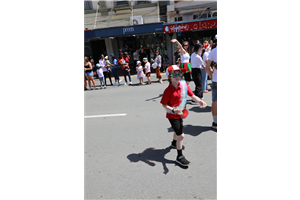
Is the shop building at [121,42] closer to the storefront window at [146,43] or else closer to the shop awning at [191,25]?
the storefront window at [146,43]

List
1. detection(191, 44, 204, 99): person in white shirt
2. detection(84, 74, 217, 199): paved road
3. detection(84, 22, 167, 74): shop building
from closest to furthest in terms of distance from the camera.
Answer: detection(84, 74, 217, 199): paved road, detection(191, 44, 204, 99): person in white shirt, detection(84, 22, 167, 74): shop building

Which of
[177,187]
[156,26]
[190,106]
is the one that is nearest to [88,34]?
[156,26]

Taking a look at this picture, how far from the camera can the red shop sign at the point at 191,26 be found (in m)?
12.2

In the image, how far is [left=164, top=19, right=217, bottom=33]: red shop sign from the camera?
40.2 ft

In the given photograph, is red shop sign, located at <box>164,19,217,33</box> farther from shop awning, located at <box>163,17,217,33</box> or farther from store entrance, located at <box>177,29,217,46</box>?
store entrance, located at <box>177,29,217,46</box>

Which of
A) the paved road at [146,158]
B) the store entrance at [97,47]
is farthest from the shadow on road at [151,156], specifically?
the store entrance at [97,47]

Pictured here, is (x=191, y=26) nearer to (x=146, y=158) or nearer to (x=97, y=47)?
(x=97, y=47)

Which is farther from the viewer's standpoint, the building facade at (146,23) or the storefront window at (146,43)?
the storefront window at (146,43)

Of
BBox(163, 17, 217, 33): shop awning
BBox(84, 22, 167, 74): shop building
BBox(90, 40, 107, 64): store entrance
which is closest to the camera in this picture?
BBox(163, 17, 217, 33): shop awning

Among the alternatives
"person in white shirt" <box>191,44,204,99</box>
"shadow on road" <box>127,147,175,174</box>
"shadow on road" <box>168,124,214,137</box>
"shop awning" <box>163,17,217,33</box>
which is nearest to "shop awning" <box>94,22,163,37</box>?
"shop awning" <box>163,17,217,33</box>

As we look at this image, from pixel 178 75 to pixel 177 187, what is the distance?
1725 mm

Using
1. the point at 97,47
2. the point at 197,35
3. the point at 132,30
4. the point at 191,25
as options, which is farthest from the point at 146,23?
the point at 97,47

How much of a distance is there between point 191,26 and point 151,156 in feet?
38.5
